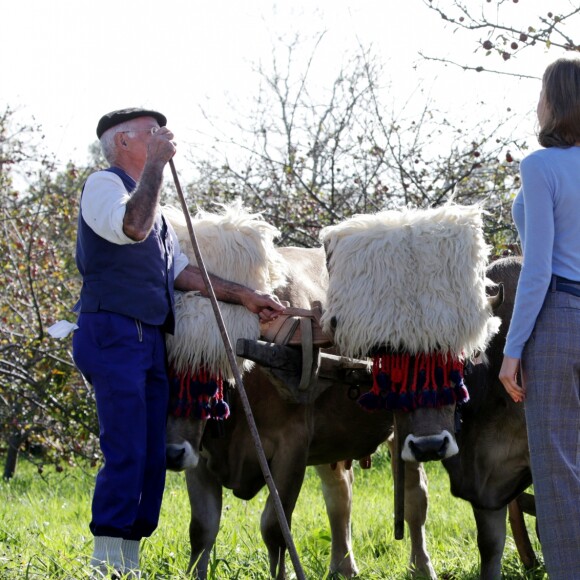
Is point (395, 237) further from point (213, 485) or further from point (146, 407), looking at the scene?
point (213, 485)

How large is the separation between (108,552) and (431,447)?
59.8 inches

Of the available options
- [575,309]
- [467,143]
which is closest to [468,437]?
[575,309]

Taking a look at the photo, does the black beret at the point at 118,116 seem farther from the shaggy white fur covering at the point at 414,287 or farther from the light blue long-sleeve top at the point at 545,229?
the light blue long-sleeve top at the point at 545,229

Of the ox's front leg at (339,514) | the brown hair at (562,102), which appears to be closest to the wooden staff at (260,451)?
the brown hair at (562,102)

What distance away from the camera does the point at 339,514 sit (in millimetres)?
7043

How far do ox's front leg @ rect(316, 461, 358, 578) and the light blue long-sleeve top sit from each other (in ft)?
10.6

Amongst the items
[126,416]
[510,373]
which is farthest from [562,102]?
[126,416]

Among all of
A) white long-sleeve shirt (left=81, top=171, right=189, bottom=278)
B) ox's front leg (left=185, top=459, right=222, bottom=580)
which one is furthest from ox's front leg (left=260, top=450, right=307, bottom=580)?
white long-sleeve shirt (left=81, top=171, right=189, bottom=278)

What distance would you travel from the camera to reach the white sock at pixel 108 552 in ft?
14.6

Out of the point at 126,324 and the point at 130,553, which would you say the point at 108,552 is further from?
the point at 126,324

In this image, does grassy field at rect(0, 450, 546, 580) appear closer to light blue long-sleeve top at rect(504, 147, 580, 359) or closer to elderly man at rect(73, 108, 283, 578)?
elderly man at rect(73, 108, 283, 578)

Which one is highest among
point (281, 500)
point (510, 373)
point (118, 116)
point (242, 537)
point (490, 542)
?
point (118, 116)

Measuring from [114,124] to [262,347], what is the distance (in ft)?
4.12

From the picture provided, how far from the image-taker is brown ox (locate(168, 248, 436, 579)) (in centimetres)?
559
